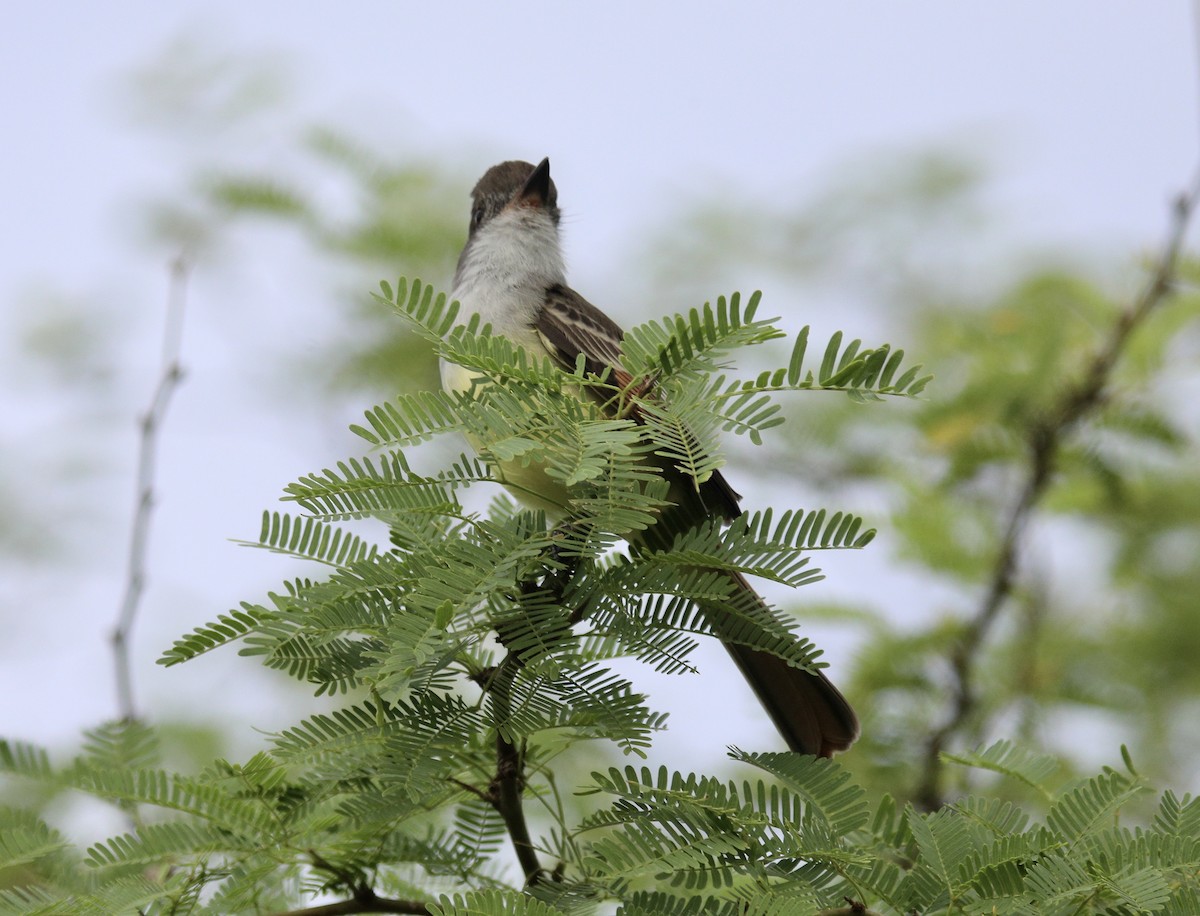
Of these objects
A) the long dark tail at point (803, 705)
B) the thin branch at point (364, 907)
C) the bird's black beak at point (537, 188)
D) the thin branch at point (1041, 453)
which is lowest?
the thin branch at point (364, 907)

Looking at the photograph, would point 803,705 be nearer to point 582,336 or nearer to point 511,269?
point 582,336

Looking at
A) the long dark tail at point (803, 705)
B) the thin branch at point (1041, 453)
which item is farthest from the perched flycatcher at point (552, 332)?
the thin branch at point (1041, 453)

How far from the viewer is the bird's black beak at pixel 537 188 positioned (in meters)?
5.51

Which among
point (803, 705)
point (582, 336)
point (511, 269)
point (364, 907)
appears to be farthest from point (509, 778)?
point (511, 269)

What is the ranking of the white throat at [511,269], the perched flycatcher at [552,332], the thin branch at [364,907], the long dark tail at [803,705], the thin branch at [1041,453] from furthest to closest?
the thin branch at [1041,453] < the white throat at [511,269] < the long dark tail at [803,705] < the perched flycatcher at [552,332] < the thin branch at [364,907]

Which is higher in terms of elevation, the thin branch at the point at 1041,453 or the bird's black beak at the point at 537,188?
the bird's black beak at the point at 537,188

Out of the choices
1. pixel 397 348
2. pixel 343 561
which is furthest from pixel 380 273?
pixel 343 561

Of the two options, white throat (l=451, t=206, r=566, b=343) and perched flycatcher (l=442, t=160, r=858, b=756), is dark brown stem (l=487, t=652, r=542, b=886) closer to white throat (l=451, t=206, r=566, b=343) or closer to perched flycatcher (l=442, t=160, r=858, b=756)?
perched flycatcher (l=442, t=160, r=858, b=756)

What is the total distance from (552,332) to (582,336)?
0.11 meters

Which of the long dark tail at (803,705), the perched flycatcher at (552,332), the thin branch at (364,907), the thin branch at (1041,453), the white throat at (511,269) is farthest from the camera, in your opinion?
the thin branch at (1041,453)

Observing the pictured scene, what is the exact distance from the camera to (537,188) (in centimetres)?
562

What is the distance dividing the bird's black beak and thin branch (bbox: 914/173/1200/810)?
2.38 meters

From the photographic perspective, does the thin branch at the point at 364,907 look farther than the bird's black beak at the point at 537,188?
No

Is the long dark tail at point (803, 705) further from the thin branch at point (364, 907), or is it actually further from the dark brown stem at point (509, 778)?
the thin branch at point (364, 907)
